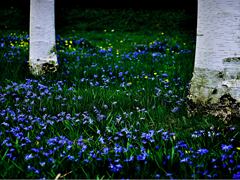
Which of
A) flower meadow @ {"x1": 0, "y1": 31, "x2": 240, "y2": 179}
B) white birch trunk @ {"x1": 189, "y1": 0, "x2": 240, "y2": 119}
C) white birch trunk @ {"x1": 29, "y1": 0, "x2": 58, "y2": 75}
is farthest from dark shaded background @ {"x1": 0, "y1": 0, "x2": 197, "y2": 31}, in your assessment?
white birch trunk @ {"x1": 189, "y1": 0, "x2": 240, "y2": 119}

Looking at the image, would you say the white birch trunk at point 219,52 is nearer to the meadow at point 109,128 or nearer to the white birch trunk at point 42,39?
the meadow at point 109,128

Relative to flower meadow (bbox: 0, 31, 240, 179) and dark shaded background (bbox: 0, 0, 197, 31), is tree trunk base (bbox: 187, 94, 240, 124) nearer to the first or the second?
flower meadow (bbox: 0, 31, 240, 179)

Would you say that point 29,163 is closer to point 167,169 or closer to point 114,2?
point 167,169

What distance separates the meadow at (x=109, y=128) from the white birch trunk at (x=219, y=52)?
0.24m

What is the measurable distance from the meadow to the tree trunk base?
0.09m

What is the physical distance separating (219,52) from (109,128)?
4.20ft

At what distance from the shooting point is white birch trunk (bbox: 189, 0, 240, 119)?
3.31 meters

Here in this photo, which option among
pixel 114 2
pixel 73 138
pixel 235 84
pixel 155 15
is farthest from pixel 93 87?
pixel 114 2

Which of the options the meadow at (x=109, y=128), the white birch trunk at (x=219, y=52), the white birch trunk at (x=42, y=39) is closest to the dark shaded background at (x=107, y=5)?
the white birch trunk at (x=42, y=39)

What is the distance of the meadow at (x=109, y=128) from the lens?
2543 mm

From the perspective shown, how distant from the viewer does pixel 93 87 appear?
188 inches

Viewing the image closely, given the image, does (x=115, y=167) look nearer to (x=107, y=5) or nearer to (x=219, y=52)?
(x=219, y=52)

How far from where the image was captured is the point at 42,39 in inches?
217

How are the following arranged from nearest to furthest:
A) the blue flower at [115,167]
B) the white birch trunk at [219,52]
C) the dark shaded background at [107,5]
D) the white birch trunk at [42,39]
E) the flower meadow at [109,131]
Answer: the blue flower at [115,167] < the flower meadow at [109,131] < the white birch trunk at [219,52] < the white birch trunk at [42,39] < the dark shaded background at [107,5]
